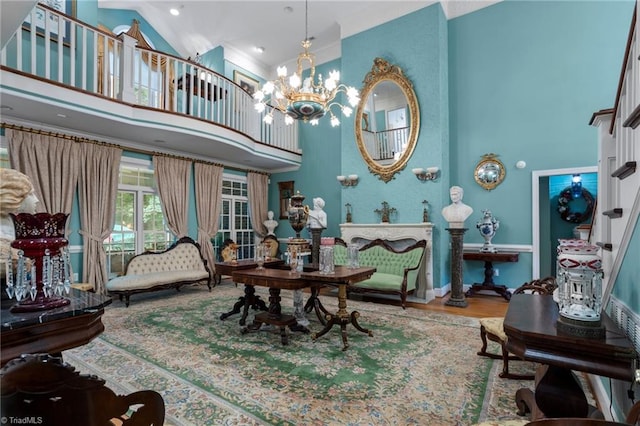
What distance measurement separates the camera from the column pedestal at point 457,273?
478 cm

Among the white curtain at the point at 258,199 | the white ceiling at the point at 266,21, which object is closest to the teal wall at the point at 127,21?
the white ceiling at the point at 266,21

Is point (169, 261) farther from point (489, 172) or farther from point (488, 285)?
point (489, 172)

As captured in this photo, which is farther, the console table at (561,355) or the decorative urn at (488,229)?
the decorative urn at (488,229)

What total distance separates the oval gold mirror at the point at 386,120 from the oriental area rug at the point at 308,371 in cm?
303

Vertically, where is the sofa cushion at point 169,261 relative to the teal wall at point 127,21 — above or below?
below

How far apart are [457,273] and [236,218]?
5.16 m

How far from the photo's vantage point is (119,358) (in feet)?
9.60

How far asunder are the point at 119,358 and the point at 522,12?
7590 mm

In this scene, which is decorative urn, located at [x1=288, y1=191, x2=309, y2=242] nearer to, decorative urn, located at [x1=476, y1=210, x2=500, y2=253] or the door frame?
decorative urn, located at [x1=476, y1=210, x2=500, y2=253]

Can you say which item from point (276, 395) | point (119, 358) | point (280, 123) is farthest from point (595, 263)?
point (280, 123)

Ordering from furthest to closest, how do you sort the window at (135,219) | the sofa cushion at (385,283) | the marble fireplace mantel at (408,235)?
the window at (135,219) < the marble fireplace mantel at (408,235) < the sofa cushion at (385,283)

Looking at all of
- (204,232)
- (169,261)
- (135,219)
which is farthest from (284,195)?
(135,219)

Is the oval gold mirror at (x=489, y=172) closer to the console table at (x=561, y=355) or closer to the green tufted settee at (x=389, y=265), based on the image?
the green tufted settee at (x=389, y=265)

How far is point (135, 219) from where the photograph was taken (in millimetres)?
5883
